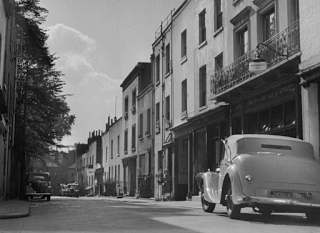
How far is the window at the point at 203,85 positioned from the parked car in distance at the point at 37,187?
12024mm

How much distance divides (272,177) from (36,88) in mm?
24328

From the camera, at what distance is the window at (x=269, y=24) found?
61.5ft

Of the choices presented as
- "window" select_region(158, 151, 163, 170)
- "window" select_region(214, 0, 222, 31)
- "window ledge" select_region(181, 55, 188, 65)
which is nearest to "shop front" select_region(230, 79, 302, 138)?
"window" select_region(214, 0, 222, 31)

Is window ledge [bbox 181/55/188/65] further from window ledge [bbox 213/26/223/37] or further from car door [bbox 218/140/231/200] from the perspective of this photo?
car door [bbox 218/140/231/200]

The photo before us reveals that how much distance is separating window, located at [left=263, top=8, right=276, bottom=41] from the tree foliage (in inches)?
651

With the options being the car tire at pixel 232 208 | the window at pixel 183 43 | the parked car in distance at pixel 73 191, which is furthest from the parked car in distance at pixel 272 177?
the parked car in distance at pixel 73 191

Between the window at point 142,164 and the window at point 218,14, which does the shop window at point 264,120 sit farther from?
the window at point 142,164

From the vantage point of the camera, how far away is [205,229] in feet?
30.3

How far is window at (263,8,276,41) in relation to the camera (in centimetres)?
1874

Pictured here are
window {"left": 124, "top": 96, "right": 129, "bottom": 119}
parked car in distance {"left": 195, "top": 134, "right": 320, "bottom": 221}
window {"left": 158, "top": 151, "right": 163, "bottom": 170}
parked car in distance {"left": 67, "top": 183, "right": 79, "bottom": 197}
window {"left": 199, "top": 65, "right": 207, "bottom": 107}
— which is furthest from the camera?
parked car in distance {"left": 67, "top": 183, "right": 79, "bottom": 197}

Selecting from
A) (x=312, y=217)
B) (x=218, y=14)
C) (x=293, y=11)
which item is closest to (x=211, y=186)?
(x=312, y=217)

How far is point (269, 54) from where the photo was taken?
56.9 ft

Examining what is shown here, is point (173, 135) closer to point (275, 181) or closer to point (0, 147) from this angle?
point (0, 147)

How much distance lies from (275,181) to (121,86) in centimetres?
3983
